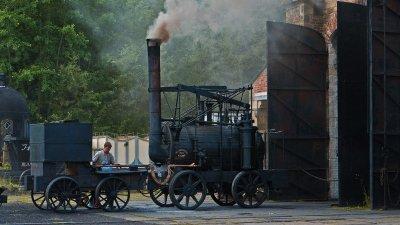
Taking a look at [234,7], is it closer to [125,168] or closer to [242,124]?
[242,124]

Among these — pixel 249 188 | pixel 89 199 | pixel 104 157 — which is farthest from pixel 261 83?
pixel 89 199

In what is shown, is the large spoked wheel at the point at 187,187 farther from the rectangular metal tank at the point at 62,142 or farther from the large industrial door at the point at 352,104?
the large industrial door at the point at 352,104

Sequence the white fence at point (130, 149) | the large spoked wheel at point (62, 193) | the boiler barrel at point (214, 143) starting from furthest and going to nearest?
the white fence at point (130, 149), the boiler barrel at point (214, 143), the large spoked wheel at point (62, 193)

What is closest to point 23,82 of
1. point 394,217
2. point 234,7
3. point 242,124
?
point 234,7

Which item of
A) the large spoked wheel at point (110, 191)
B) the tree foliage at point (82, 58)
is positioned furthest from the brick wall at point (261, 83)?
the tree foliage at point (82, 58)

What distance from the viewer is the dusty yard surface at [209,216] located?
17.1m

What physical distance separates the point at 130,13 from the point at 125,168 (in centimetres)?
2729

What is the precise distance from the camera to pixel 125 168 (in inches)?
803

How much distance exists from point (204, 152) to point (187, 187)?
127 centimetres

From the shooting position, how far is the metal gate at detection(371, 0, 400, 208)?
67.2 feet

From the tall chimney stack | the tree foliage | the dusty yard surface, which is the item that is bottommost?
the dusty yard surface

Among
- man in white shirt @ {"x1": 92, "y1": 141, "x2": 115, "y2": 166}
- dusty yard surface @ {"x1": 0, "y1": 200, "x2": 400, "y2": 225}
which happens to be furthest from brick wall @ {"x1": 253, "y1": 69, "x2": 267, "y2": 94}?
man in white shirt @ {"x1": 92, "y1": 141, "x2": 115, "y2": 166}

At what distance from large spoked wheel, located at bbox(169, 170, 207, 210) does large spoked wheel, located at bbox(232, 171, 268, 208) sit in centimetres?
89

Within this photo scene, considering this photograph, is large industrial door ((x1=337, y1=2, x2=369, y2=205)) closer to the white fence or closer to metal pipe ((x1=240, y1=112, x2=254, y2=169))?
metal pipe ((x1=240, y1=112, x2=254, y2=169))
